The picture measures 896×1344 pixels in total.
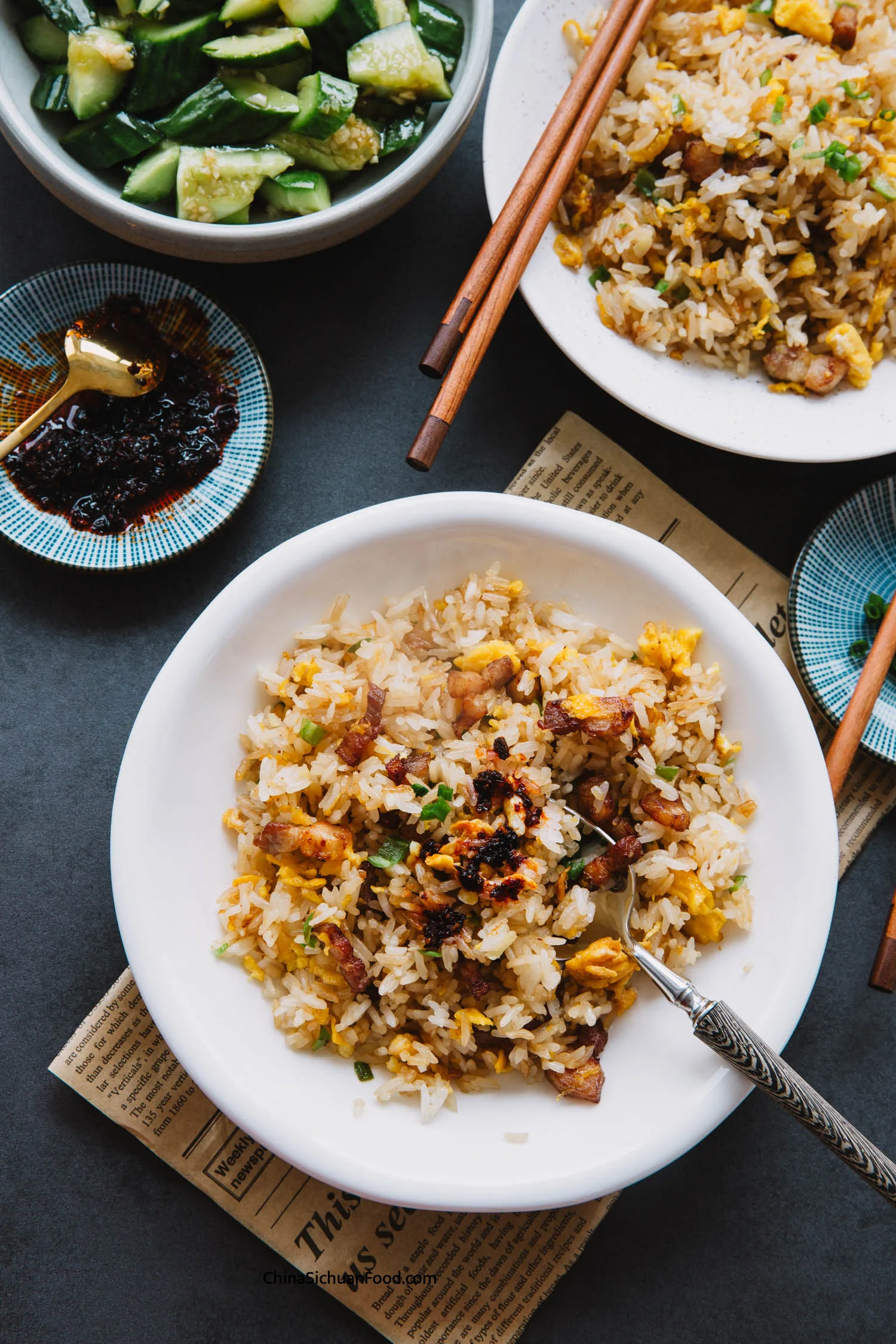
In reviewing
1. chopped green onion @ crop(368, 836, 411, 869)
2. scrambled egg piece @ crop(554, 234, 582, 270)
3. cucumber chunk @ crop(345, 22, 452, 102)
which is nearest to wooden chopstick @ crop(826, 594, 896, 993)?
chopped green onion @ crop(368, 836, 411, 869)

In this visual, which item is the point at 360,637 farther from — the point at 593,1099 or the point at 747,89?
the point at 747,89

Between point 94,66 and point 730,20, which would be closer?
point 94,66

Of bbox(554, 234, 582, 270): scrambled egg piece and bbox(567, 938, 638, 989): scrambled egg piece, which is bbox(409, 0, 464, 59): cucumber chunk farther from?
bbox(567, 938, 638, 989): scrambled egg piece

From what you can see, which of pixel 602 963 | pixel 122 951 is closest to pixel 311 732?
pixel 602 963

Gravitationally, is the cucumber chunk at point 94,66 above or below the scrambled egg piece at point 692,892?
above

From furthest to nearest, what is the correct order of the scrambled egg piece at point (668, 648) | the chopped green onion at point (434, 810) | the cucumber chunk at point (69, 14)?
1. the cucumber chunk at point (69, 14)
2. the scrambled egg piece at point (668, 648)
3. the chopped green onion at point (434, 810)

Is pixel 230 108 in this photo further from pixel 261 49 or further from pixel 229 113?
pixel 261 49

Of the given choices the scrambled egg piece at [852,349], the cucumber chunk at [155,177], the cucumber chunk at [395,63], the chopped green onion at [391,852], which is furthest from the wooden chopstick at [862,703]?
the cucumber chunk at [155,177]

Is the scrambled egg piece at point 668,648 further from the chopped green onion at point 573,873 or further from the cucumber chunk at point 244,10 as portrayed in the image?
the cucumber chunk at point 244,10
